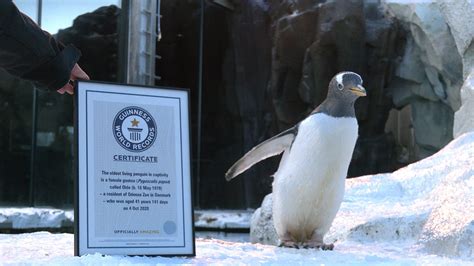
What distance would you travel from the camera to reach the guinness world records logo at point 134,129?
1.93 m

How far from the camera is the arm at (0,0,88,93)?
158 centimetres

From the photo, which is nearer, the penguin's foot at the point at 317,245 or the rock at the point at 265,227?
the penguin's foot at the point at 317,245

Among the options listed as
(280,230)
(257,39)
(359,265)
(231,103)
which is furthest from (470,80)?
(231,103)

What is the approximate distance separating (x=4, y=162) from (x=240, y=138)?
421 cm

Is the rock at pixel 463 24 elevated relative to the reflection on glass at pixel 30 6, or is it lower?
lower

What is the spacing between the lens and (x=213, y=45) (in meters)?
11.4

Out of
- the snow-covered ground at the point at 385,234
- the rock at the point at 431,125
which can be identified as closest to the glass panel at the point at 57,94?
the rock at the point at 431,125

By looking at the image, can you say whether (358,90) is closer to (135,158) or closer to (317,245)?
(317,245)

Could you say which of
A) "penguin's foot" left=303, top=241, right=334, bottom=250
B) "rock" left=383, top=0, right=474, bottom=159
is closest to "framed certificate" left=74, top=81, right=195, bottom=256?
"penguin's foot" left=303, top=241, right=334, bottom=250

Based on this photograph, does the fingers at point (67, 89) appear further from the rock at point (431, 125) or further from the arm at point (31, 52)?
the rock at point (431, 125)

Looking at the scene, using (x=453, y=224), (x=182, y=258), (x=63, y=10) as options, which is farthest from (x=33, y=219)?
(x=182, y=258)

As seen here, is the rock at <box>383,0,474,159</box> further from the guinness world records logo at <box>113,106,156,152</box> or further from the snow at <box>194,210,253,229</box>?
the guinness world records logo at <box>113,106,156,152</box>

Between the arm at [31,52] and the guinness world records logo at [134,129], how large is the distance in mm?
208

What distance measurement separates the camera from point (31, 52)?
165cm
